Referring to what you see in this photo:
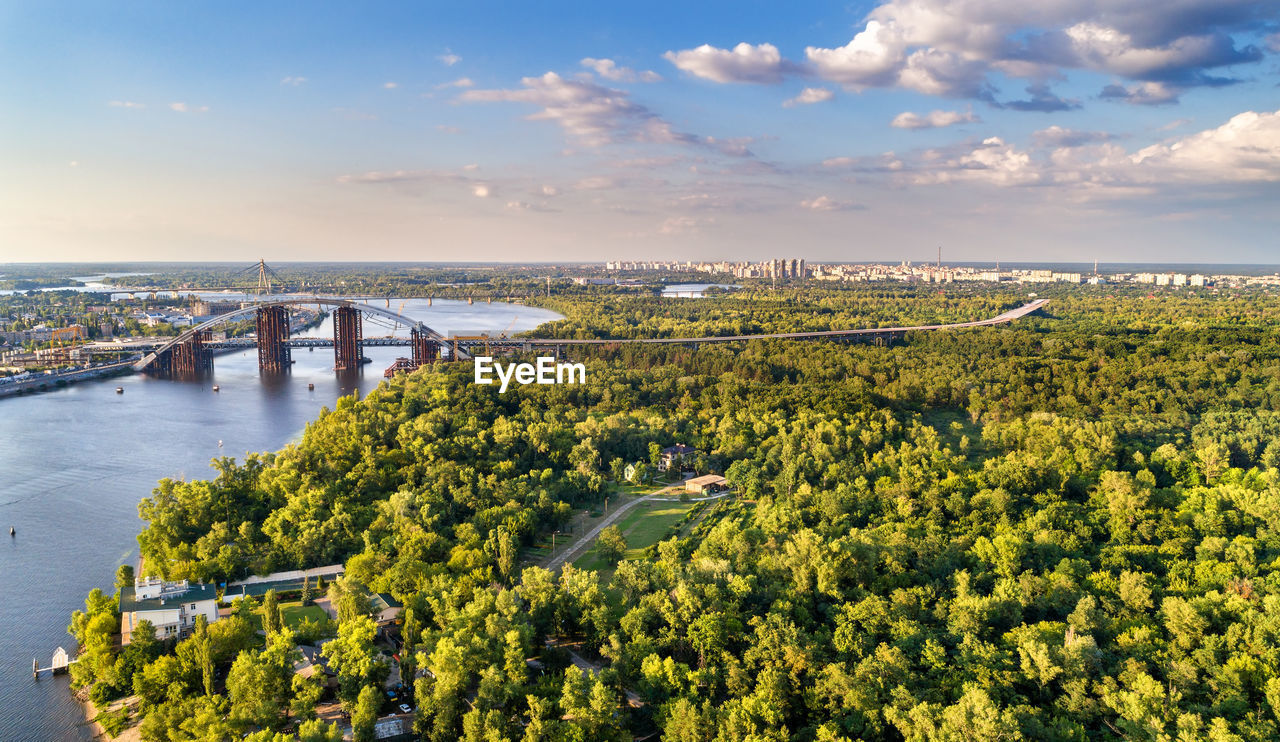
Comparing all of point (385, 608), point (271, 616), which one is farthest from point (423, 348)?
point (271, 616)

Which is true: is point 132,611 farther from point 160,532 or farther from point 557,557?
point 557,557

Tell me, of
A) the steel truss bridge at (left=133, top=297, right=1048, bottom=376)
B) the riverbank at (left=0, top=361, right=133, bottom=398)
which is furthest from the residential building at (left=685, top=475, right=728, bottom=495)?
the riverbank at (left=0, top=361, right=133, bottom=398)

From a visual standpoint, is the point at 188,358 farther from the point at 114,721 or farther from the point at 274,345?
the point at 114,721

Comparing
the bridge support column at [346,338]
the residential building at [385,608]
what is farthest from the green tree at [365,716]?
the bridge support column at [346,338]

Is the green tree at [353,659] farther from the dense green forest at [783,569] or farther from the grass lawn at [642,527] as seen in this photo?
the grass lawn at [642,527]

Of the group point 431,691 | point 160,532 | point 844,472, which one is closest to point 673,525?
point 844,472

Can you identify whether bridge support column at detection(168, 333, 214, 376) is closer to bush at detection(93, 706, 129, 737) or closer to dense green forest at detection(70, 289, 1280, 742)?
dense green forest at detection(70, 289, 1280, 742)
